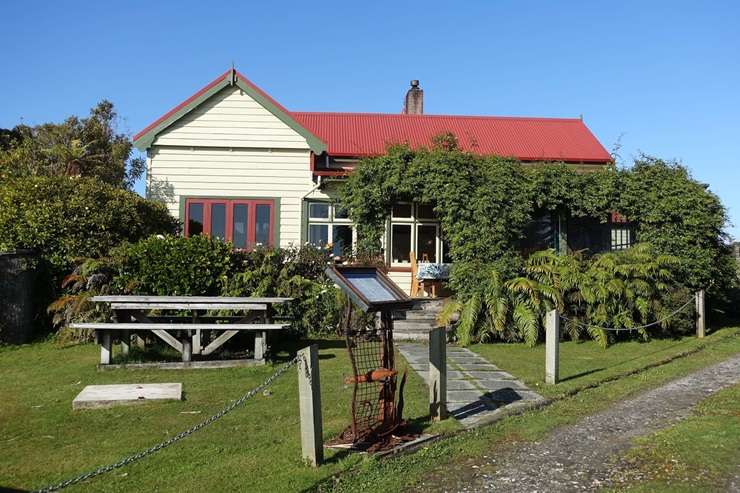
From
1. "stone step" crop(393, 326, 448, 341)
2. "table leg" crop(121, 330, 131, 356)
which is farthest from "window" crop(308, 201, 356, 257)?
"table leg" crop(121, 330, 131, 356)

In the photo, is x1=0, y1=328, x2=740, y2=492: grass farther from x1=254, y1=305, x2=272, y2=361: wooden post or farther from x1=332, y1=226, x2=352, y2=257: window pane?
x1=332, y1=226, x2=352, y2=257: window pane

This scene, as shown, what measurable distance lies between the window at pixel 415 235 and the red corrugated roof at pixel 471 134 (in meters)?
2.29

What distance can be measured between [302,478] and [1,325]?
863cm

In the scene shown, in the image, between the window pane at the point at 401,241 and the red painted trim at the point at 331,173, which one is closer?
the red painted trim at the point at 331,173

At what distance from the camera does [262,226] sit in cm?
1695

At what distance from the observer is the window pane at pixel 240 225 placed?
16.9 m

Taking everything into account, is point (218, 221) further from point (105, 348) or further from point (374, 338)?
point (374, 338)

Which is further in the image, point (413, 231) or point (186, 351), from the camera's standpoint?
point (413, 231)

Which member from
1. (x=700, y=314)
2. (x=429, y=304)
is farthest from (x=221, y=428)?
(x=700, y=314)

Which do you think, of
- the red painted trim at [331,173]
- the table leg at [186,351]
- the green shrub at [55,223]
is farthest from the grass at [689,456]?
the red painted trim at [331,173]

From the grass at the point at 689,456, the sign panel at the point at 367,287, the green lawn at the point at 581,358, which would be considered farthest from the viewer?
the green lawn at the point at 581,358

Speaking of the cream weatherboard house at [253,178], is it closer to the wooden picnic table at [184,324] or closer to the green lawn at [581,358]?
the green lawn at [581,358]

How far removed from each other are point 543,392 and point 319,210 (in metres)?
10.1

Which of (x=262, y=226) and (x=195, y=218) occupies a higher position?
(x=195, y=218)
